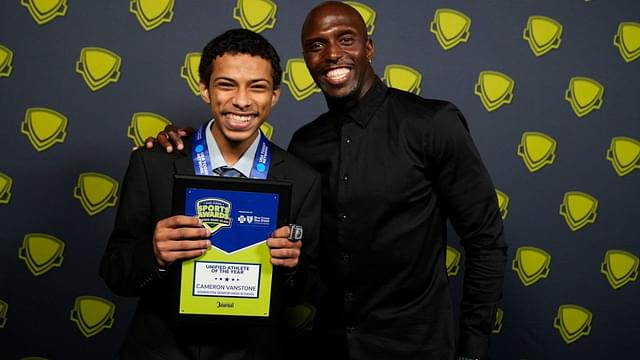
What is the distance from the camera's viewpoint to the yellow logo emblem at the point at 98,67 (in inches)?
84.7

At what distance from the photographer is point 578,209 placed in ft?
7.83

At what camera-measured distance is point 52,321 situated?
7.23 feet

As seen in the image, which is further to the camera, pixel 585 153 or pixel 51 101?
pixel 585 153

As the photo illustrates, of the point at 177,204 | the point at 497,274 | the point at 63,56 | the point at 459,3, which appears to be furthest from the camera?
the point at 459,3

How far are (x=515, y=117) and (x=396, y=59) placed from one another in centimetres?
47

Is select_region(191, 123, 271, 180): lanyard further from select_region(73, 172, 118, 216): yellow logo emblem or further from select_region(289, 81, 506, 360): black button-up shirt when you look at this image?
select_region(73, 172, 118, 216): yellow logo emblem

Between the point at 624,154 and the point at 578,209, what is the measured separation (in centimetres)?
27

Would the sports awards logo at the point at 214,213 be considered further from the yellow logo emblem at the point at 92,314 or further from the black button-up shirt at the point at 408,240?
the yellow logo emblem at the point at 92,314

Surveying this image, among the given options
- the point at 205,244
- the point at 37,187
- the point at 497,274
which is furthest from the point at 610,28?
the point at 37,187

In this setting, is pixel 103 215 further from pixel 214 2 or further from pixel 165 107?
pixel 214 2

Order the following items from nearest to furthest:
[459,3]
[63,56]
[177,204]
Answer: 1. [177,204]
2. [63,56]
3. [459,3]

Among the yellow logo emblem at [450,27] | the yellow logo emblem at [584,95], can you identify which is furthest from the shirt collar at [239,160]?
the yellow logo emblem at [584,95]

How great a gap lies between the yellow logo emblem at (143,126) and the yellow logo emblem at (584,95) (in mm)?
1430

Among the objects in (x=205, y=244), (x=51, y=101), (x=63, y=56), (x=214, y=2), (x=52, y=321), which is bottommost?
(x=52, y=321)
